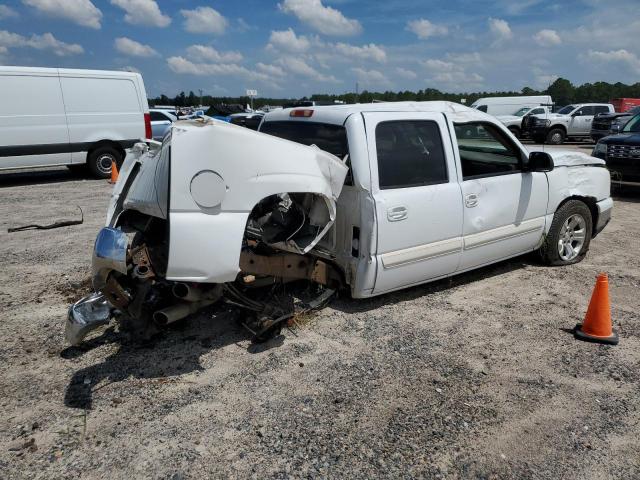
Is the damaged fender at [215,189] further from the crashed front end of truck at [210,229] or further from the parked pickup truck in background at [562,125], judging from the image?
the parked pickup truck in background at [562,125]

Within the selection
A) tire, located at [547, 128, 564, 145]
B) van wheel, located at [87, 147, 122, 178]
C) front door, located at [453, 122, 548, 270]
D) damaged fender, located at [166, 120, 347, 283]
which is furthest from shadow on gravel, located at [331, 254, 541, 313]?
tire, located at [547, 128, 564, 145]

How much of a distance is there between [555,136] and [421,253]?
2154 centimetres

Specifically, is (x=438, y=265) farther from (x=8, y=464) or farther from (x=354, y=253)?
(x=8, y=464)

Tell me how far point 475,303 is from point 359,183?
1685 mm

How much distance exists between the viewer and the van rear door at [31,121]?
10.6m

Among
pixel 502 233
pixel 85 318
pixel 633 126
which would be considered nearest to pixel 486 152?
pixel 502 233

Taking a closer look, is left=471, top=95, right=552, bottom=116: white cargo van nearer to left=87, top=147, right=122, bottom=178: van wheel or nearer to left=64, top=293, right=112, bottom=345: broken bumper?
left=87, top=147, right=122, bottom=178: van wheel

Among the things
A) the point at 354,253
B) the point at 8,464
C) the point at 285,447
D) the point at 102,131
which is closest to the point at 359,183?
the point at 354,253

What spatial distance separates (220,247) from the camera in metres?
3.11

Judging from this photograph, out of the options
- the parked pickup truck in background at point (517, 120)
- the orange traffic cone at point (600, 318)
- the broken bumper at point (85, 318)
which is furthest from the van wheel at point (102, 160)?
the parked pickup truck in background at point (517, 120)

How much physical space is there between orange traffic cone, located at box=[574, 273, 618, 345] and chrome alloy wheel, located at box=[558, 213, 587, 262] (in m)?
1.68

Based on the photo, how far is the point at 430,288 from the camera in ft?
16.0

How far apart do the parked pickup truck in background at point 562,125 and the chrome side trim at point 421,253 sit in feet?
64.3

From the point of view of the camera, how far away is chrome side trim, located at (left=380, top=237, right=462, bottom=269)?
161 inches
